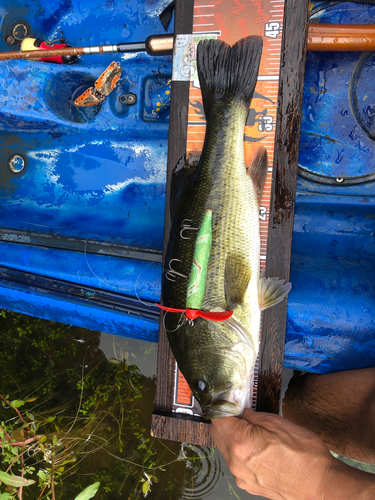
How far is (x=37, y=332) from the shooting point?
3607 millimetres

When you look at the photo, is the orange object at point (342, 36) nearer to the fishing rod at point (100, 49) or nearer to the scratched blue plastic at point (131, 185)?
the scratched blue plastic at point (131, 185)

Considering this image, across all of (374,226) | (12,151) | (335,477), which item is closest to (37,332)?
(12,151)

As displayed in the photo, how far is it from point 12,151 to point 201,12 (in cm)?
209

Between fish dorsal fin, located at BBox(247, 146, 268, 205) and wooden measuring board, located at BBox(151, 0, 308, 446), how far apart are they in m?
0.05

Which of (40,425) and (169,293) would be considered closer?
(169,293)

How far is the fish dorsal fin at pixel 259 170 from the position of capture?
1809mm

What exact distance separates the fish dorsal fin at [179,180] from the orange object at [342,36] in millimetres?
966

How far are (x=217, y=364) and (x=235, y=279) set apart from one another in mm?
433

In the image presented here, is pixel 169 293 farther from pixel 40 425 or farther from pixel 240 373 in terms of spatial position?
pixel 40 425

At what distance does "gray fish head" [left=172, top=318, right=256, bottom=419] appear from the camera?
1623 mm

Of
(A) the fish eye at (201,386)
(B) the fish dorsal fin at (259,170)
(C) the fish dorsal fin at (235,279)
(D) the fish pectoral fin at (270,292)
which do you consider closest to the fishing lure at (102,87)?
(B) the fish dorsal fin at (259,170)

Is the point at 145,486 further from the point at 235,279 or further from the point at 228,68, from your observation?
the point at 228,68

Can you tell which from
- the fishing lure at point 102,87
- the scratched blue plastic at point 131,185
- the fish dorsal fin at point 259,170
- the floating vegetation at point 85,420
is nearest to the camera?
the fish dorsal fin at point 259,170

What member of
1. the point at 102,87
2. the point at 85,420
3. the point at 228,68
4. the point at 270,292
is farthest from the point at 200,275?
the point at 85,420
